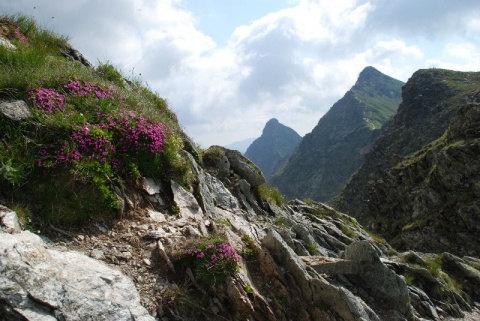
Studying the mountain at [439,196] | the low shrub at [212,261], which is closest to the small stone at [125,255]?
the low shrub at [212,261]

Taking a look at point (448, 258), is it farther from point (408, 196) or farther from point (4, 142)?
point (408, 196)

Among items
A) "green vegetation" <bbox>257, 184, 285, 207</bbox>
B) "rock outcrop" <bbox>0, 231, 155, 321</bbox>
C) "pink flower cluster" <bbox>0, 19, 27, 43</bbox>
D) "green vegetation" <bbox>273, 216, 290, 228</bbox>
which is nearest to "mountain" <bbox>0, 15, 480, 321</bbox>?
"rock outcrop" <bbox>0, 231, 155, 321</bbox>

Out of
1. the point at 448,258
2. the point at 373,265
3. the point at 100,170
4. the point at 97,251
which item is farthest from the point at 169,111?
the point at 448,258

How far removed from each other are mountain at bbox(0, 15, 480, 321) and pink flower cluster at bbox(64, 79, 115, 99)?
5cm

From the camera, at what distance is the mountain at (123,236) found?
6.94m

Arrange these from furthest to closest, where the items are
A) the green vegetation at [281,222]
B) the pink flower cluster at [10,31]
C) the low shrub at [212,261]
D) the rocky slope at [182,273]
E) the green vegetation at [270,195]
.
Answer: the green vegetation at [270,195], the green vegetation at [281,222], the pink flower cluster at [10,31], the low shrub at [212,261], the rocky slope at [182,273]

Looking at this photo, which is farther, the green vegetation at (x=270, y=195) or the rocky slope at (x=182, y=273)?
the green vegetation at (x=270, y=195)

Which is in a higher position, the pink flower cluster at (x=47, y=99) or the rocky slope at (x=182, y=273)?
the pink flower cluster at (x=47, y=99)

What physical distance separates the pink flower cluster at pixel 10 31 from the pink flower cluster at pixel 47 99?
7.05 metres

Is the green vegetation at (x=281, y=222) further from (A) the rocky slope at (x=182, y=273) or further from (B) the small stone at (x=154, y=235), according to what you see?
(B) the small stone at (x=154, y=235)

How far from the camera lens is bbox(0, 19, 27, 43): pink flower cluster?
53.1 feet

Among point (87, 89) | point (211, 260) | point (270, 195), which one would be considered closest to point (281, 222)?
point (270, 195)

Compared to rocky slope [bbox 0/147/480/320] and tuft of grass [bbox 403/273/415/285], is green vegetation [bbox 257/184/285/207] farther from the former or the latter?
tuft of grass [bbox 403/273/415/285]

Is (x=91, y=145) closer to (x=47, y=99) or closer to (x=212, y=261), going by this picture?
(x=47, y=99)
